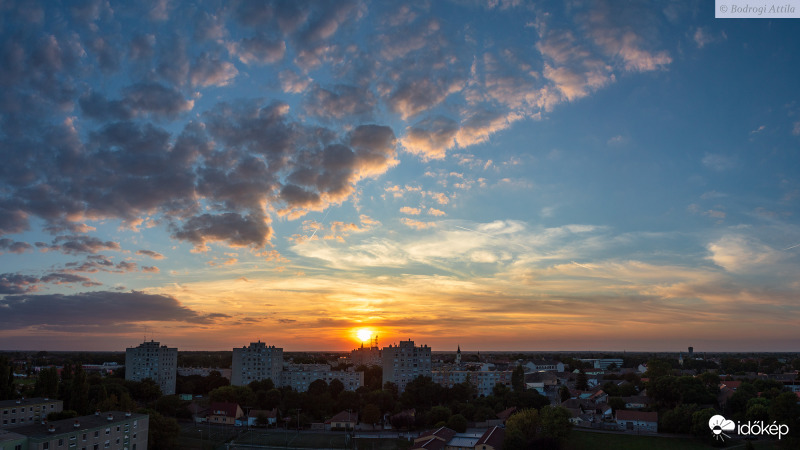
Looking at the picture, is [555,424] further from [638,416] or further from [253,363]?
[253,363]

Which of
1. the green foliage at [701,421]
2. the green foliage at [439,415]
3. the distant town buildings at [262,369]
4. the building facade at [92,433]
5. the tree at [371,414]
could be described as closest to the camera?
the building facade at [92,433]

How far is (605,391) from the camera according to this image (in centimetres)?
7700

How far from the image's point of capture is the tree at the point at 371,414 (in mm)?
60344

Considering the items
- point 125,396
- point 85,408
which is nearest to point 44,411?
point 85,408

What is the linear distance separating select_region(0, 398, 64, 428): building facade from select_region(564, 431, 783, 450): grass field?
47.5 m

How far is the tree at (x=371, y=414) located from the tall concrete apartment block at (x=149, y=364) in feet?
151

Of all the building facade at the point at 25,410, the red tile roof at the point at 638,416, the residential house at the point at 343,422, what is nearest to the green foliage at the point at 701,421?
the red tile roof at the point at 638,416

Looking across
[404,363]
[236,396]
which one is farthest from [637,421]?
[236,396]

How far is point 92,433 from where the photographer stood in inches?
1550

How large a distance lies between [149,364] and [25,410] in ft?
150

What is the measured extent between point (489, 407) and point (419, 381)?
30.7ft

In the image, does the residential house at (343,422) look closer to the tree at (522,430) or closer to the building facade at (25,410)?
the tree at (522,430)

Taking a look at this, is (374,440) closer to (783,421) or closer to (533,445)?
(533,445)

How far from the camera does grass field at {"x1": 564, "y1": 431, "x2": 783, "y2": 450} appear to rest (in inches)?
1884
